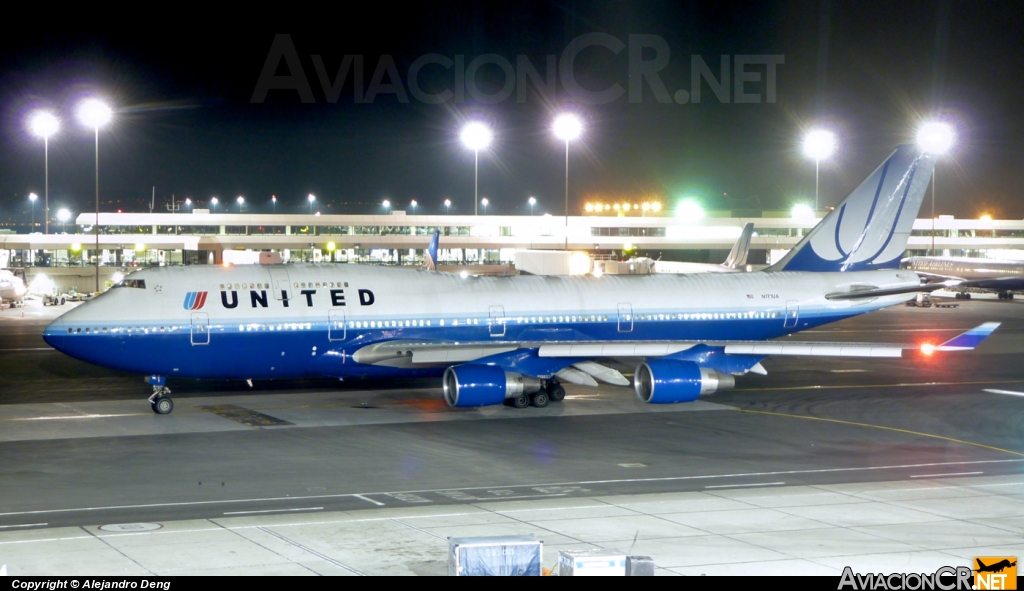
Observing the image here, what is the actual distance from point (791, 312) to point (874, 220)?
5528 mm

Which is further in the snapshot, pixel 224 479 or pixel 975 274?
pixel 975 274

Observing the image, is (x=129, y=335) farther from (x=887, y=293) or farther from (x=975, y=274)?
(x=975, y=274)

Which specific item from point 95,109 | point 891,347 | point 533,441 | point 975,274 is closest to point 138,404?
point 533,441

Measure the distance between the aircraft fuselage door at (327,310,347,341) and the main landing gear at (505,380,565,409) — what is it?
6052 millimetres

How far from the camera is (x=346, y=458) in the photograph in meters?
28.5

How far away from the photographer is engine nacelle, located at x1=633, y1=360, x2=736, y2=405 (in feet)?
115

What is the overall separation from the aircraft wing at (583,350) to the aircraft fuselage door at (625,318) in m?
3.73

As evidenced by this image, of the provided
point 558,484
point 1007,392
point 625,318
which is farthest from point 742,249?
point 558,484

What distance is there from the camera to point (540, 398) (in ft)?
123

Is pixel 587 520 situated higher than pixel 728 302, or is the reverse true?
pixel 728 302

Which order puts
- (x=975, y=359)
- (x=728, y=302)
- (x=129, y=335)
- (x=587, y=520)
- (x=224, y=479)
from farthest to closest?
1. (x=975, y=359)
2. (x=728, y=302)
3. (x=129, y=335)
4. (x=224, y=479)
5. (x=587, y=520)

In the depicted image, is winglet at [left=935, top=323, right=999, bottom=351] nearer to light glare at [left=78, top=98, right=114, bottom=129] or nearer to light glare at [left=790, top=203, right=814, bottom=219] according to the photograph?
light glare at [left=78, top=98, right=114, bottom=129]

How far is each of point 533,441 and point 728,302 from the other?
13513 mm

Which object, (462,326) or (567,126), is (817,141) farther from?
(462,326)
